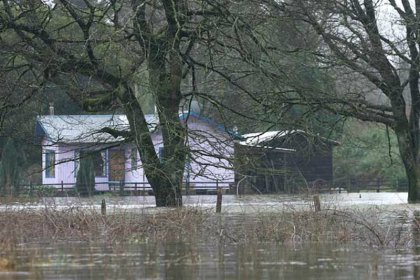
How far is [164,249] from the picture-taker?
17.0 m

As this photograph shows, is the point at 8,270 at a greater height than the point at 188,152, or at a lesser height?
lesser

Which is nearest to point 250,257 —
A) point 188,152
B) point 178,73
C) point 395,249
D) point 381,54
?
point 395,249

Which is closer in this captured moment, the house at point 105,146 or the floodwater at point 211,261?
the floodwater at point 211,261

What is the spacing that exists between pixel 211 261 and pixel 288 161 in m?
48.0

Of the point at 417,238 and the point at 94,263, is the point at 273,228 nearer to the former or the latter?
the point at 417,238

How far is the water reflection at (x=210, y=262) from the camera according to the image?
13438 mm

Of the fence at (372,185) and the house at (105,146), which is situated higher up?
the house at (105,146)

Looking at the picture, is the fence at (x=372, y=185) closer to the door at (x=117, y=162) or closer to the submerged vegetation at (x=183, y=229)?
the door at (x=117, y=162)

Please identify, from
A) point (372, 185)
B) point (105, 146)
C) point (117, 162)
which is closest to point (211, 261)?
point (117, 162)

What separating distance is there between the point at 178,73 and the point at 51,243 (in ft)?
43.9

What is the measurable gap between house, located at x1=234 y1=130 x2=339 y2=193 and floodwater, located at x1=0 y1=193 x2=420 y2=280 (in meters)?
13.6

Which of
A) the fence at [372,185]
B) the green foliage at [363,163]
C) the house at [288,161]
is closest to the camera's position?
the house at [288,161]

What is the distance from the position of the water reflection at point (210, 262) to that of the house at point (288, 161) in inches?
549

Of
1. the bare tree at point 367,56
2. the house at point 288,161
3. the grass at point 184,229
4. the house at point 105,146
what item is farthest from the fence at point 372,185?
the grass at point 184,229
